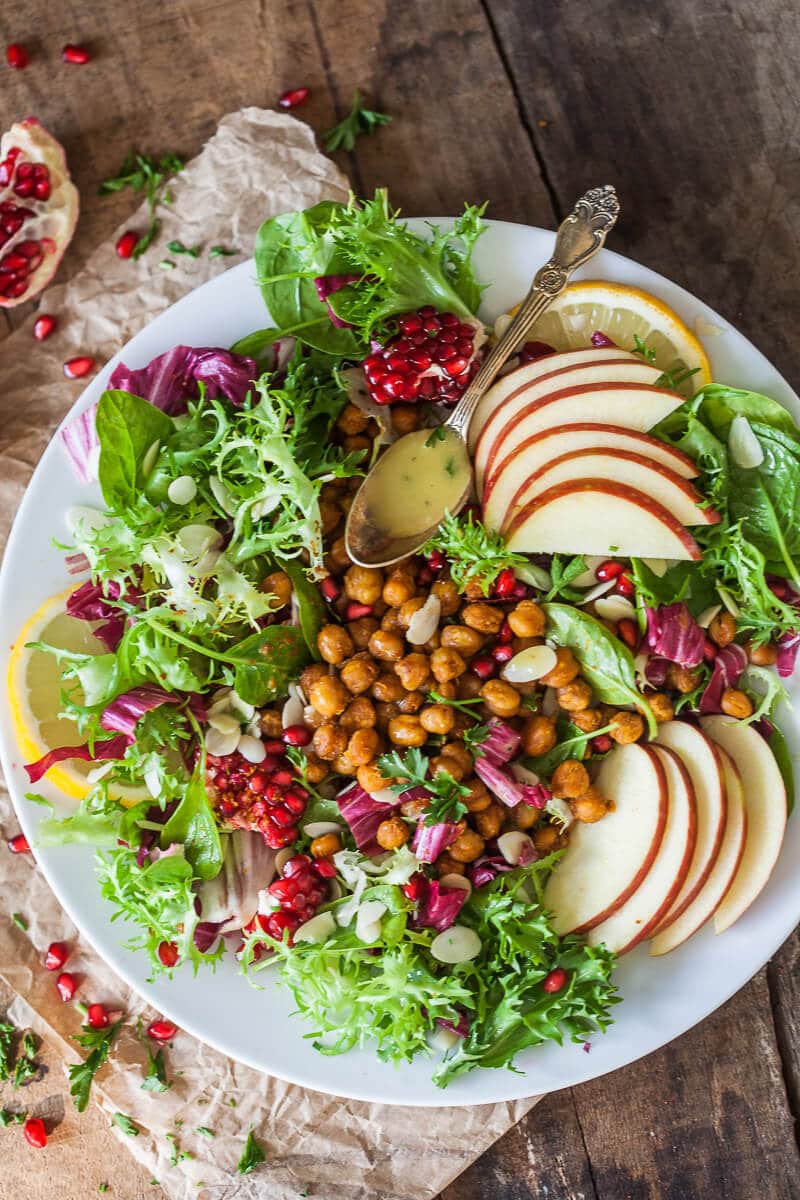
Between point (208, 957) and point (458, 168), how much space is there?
8.66 feet

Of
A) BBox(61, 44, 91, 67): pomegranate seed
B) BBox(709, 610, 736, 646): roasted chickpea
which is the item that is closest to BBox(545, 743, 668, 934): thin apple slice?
BBox(709, 610, 736, 646): roasted chickpea

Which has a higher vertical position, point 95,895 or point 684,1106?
point 95,895

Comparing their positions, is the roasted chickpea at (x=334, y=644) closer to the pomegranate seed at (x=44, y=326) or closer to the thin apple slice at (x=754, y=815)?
the thin apple slice at (x=754, y=815)

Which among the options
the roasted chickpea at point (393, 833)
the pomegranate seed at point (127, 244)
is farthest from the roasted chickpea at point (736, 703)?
the pomegranate seed at point (127, 244)

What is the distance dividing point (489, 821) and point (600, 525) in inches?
33.8

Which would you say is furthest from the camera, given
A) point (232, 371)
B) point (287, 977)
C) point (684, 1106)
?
point (684, 1106)

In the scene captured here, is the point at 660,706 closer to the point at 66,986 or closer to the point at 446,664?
the point at 446,664

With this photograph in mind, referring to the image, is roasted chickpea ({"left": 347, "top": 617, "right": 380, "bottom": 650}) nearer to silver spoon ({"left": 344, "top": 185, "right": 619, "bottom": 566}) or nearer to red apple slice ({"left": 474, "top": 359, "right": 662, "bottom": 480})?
silver spoon ({"left": 344, "top": 185, "right": 619, "bottom": 566})

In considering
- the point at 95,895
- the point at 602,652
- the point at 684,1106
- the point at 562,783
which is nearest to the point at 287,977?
the point at 95,895

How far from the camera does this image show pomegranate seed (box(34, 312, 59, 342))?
130 inches

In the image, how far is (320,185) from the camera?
323 cm

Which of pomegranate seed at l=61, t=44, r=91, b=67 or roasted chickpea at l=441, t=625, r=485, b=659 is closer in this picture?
roasted chickpea at l=441, t=625, r=485, b=659

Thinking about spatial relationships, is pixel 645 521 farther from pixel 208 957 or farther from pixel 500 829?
pixel 208 957

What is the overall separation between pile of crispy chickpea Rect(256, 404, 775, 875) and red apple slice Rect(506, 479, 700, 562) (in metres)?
0.20
